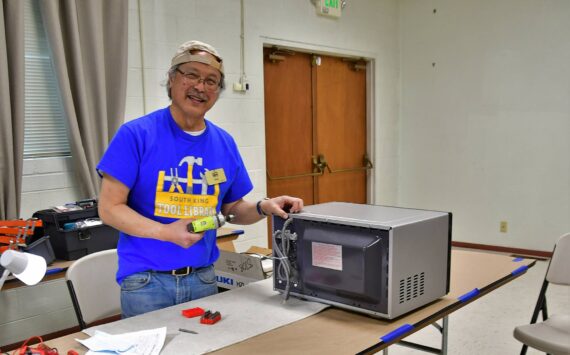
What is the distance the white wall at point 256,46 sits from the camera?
11.4 feet

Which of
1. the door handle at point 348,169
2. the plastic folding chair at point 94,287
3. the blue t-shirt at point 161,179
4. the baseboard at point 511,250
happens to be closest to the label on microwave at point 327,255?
the blue t-shirt at point 161,179

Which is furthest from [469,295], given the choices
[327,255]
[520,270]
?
[327,255]

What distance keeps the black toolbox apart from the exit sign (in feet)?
9.48

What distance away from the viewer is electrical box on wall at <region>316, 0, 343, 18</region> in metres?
4.61

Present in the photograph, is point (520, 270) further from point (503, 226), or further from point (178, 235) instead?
point (503, 226)

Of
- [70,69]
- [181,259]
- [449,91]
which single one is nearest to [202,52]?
[181,259]

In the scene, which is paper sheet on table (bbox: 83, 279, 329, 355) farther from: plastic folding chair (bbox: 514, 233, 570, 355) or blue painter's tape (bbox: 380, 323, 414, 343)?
plastic folding chair (bbox: 514, 233, 570, 355)

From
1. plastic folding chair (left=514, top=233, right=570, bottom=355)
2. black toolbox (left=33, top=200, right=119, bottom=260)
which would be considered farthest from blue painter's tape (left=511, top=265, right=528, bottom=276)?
black toolbox (left=33, top=200, right=119, bottom=260)

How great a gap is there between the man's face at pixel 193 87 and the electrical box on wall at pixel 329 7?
3264mm

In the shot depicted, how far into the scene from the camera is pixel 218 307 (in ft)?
5.23

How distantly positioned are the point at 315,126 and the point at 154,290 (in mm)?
3486

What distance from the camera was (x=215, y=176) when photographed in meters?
1.65

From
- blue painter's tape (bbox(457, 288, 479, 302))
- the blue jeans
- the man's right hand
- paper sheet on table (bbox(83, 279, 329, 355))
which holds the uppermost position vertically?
the man's right hand

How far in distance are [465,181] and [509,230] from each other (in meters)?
0.66
